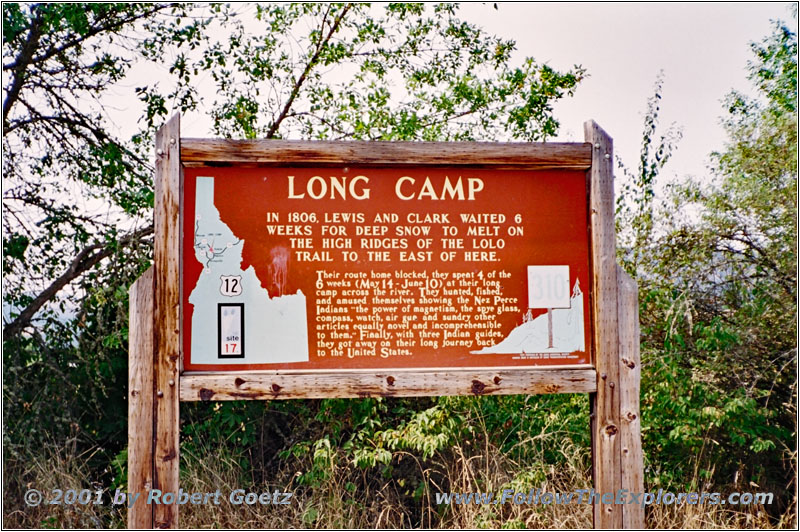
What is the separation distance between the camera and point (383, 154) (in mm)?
3896

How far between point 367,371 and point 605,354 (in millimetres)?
1322

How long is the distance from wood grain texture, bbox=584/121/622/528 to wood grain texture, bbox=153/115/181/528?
7.41 ft

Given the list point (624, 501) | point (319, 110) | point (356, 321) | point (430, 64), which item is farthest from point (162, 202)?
point (430, 64)

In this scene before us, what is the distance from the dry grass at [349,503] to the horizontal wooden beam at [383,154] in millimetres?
2332

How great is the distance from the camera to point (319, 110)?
6914 millimetres

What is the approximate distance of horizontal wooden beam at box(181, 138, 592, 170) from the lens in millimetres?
3807

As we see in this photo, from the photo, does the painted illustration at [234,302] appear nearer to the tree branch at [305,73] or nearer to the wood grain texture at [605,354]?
the wood grain texture at [605,354]

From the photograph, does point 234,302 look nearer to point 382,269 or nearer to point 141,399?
point 141,399

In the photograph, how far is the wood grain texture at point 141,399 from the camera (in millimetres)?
3613

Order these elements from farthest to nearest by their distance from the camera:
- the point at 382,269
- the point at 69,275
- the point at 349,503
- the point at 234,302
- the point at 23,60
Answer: the point at 69,275 < the point at 23,60 < the point at 349,503 < the point at 382,269 < the point at 234,302

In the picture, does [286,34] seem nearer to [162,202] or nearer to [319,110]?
[319,110]

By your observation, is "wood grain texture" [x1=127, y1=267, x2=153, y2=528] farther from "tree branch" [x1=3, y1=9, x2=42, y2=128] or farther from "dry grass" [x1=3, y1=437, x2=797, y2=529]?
"tree branch" [x1=3, y1=9, x2=42, y2=128]

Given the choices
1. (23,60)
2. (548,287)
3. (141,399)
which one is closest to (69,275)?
(23,60)

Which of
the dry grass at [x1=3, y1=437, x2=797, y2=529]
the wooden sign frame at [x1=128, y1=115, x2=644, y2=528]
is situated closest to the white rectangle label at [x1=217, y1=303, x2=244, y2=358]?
the wooden sign frame at [x1=128, y1=115, x2=644, y2=528]
